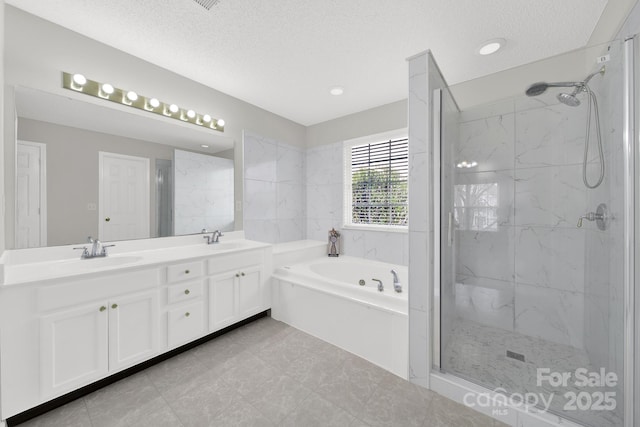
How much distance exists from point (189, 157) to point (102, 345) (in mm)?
1717

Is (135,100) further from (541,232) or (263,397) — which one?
(541,232)

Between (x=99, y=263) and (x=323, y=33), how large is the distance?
2380 mm

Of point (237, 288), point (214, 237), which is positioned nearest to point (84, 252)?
point (214, 237)

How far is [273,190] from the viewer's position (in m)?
3.38

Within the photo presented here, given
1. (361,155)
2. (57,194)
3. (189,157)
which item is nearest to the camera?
(57,194)

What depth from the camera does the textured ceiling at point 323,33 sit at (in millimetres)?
1604

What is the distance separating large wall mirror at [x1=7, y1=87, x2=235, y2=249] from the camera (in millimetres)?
1685

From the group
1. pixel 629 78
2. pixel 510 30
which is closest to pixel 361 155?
pixel 510 30

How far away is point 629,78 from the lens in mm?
1128

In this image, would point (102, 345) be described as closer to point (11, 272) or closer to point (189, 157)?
point (11, 272)

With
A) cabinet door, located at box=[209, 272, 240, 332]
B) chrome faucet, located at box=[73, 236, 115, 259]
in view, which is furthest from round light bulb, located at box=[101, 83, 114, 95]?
cabinet door, located at box=[209, 272, 240, 332]

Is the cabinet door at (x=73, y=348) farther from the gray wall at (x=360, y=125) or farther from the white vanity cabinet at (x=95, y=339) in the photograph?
the gray wall at (x=360, y=125)

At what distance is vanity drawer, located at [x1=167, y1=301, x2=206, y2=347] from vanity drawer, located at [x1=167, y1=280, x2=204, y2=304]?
2.6 inches

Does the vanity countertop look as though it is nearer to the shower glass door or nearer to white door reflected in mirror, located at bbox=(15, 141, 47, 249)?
white door reflected in mirror, located at bbox=(15, 141, 47, 249)
